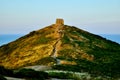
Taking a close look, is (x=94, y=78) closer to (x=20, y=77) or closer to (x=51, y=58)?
(x=20, y=77)

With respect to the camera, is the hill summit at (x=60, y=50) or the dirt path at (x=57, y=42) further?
the hill summit at (x=60, y=50)

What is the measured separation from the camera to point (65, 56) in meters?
91.6

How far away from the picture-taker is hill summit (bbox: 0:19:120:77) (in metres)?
89.4

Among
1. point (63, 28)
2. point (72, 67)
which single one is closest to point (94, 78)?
point (72, 67)

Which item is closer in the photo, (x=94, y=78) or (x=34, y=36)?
(x=94, y=78)

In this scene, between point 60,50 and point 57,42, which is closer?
point 60,50

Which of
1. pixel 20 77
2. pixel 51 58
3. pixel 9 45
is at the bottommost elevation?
pixel 20 77

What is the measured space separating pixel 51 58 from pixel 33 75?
4099 centimetres

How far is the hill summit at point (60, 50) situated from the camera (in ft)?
293

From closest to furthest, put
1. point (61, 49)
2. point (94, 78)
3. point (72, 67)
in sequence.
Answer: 1. point (94, 78)
2. point (72, 67)
3. point (61, 49)

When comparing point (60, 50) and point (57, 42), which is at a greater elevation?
point (57, 42)

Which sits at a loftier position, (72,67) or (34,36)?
(34,36)

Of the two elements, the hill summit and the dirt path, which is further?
the hill summit

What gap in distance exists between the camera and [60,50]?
97.5m
